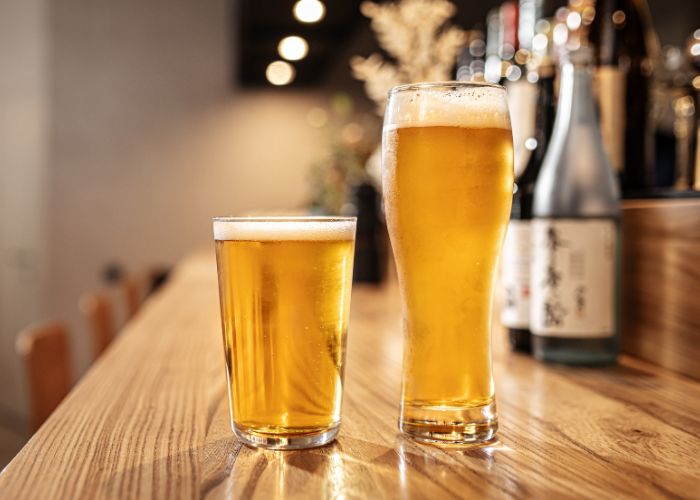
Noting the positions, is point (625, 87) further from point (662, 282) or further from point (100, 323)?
point (100, 323)

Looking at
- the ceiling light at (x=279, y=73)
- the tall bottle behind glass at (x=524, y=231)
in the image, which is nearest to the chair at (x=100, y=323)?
the tall bottle behind glass at (x=524, y=231)

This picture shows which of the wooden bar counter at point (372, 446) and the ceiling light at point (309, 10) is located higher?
the ceiling light at point (309, 10)

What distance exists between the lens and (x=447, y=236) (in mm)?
582

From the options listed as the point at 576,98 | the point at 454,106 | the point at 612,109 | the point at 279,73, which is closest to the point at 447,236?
the point at 454,106

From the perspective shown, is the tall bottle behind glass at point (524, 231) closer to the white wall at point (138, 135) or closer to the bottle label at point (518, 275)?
the bottle label at point (518, 275)

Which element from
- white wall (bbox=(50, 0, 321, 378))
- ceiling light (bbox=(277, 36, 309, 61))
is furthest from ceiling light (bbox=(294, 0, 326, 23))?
white wall (bbox=(50, 0, 321, 378))

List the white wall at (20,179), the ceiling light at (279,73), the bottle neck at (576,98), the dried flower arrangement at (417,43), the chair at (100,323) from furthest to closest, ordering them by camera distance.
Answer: the white wall at (20,179)
the ceiling light at (279,73)
the chair at (100,323)
the dried flower arrangement at (417,43)
the bottle neck at (576,98)

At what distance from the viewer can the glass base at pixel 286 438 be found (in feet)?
1.86

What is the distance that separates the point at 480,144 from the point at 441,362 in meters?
0.17

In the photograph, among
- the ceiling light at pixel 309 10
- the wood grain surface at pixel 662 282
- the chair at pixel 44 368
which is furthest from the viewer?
the ceiling light at pixel 309 10

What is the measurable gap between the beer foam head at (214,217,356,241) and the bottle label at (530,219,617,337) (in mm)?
413

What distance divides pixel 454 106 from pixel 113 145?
207 inches

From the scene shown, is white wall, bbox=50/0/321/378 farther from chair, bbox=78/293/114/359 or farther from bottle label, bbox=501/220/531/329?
bottle label, bbox=501/220/531/329

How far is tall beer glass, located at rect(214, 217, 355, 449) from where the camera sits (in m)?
0.56
